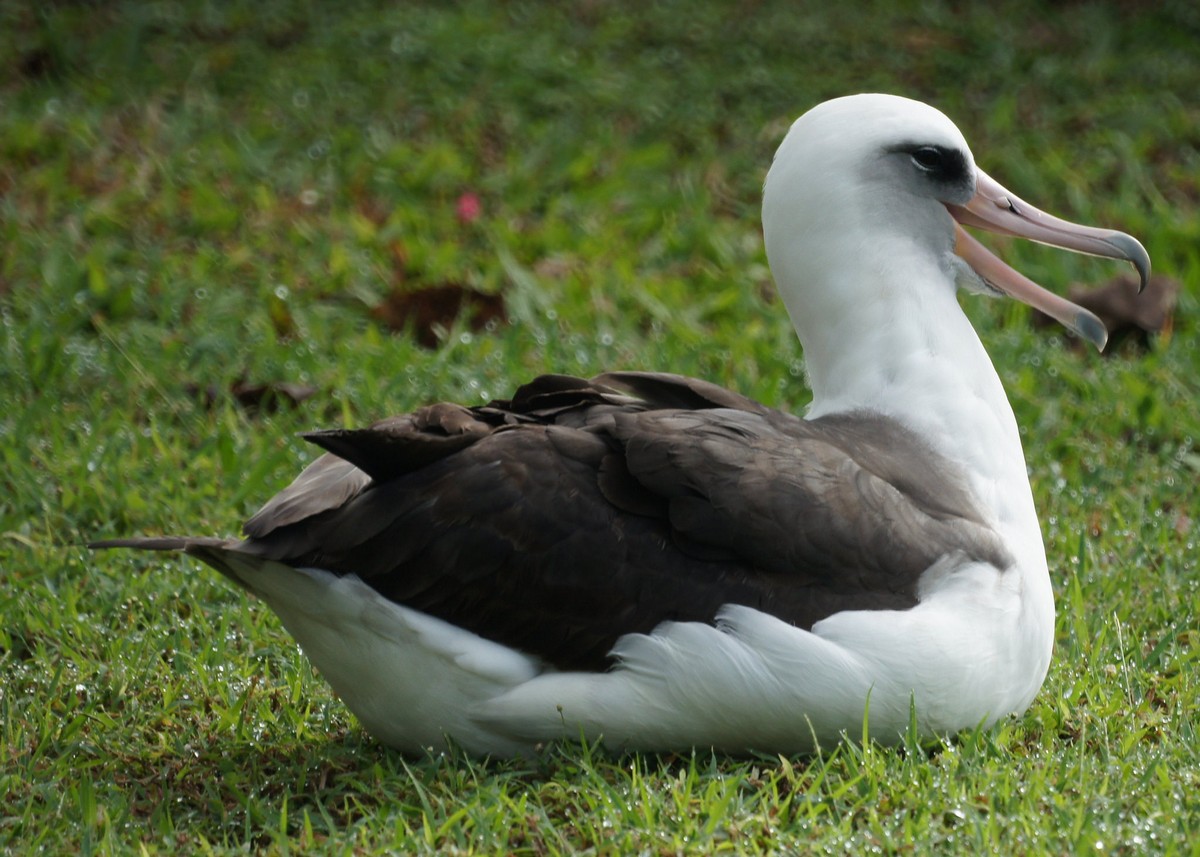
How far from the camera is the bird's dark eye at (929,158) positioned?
12.9 ft

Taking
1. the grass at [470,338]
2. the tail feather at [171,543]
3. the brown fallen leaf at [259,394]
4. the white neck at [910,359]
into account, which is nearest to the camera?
the grass at [470,338]

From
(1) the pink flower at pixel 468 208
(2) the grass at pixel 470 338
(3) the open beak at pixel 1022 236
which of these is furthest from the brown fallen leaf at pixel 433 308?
(3) the open beak at pixel 1022 236

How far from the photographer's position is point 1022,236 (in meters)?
4.07

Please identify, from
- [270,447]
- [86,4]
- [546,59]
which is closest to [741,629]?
[270,447]

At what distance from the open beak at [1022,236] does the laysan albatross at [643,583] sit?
0.70 meters

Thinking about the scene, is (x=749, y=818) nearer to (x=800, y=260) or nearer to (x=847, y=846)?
(x=847, y=846)

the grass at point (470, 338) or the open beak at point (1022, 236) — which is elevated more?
the open beak at point (1022, 236)

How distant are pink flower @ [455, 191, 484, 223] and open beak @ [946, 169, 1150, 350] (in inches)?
124

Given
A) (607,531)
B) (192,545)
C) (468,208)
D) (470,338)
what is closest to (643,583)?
(607,531)

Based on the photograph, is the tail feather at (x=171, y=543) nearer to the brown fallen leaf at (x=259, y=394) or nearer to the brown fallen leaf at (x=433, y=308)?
the brown fallen leaf at (x=259, y=394)

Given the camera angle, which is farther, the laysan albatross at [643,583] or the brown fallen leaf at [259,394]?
the brown fallen leaf at [259,394]

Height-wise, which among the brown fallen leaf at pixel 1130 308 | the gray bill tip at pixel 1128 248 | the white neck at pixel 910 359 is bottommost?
the brown fallen leaf at pixel 1130 308

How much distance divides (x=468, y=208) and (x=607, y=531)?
12.4ft

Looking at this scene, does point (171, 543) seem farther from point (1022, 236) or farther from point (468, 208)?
point (468, 208)
